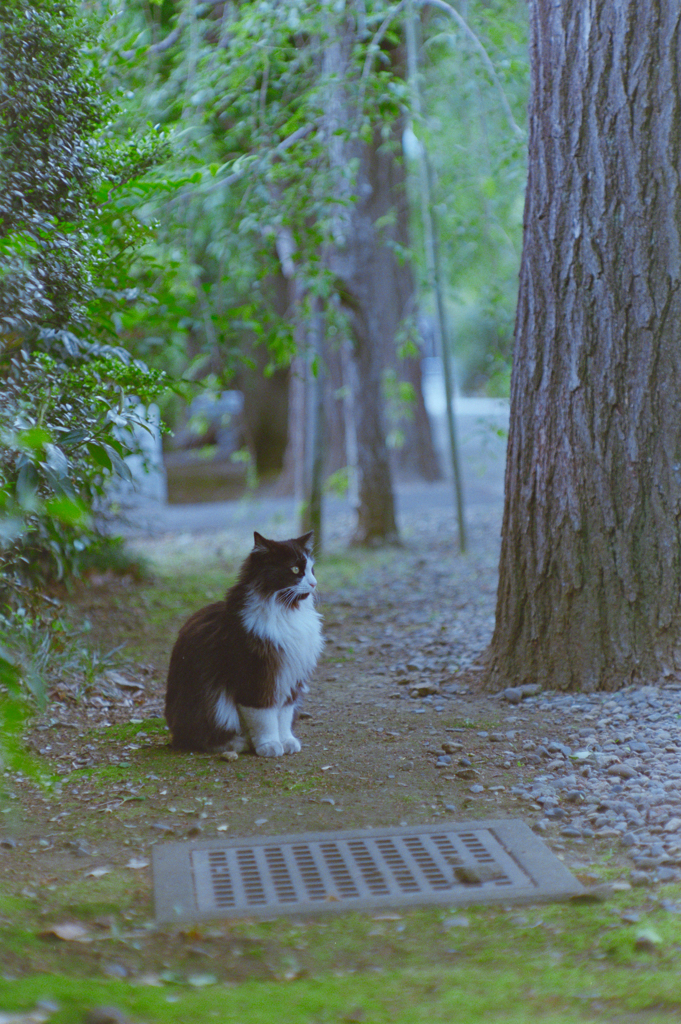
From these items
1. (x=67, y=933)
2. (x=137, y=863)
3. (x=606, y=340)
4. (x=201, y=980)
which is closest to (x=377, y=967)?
(x=201, y=980)

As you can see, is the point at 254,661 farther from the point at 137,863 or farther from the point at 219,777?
the point at 137,863

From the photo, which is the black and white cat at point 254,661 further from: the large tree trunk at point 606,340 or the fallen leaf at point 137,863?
the large tree trunk at point 606,340

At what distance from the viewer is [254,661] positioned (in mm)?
3793

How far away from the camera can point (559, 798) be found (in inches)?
136

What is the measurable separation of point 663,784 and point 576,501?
136cm

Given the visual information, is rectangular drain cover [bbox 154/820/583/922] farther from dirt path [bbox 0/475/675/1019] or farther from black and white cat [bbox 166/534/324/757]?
black and white cat [bbox 166/534/324/757]

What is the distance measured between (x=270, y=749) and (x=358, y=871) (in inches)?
40.6

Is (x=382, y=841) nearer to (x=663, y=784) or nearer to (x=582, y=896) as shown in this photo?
(x=582, y=896)

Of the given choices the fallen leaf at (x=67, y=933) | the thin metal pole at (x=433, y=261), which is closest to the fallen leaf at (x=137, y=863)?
the fallen leaf at (x=67, y=933)

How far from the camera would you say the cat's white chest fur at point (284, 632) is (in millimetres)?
3824

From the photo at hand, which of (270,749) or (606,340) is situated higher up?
(606,340)

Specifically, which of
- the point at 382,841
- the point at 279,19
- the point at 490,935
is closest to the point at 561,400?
the point at 382,841

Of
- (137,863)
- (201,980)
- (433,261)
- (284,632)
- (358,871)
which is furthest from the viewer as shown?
(433,261)

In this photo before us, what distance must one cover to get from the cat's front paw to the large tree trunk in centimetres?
134
